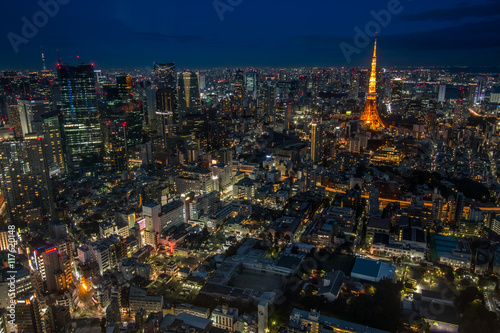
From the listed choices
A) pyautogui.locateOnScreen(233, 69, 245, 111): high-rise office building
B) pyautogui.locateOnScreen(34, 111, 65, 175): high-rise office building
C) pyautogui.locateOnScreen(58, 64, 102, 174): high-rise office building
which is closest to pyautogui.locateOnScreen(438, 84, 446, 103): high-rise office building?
pyautogui.locateOnScreen(233, 69, 245, 111): high-rise office building

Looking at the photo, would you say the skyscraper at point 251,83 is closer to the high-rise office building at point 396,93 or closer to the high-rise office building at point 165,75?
the high-rise office building at point 165,75

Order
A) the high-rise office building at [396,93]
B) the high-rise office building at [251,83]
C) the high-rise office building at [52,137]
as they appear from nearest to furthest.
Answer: the high-rise office building at [52,137] → the high-rise office building at [396,93] → the high-rise office building at [251,83]

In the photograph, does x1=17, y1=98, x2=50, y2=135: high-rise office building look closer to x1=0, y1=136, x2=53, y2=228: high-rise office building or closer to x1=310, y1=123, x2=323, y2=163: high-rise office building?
x1=0, y1=136, x2=53, y2=228: high-rise office building

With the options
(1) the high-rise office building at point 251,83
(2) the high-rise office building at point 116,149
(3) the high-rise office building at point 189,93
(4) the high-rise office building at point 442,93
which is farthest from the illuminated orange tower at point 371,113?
(2) the high-rise office building at point 116,149

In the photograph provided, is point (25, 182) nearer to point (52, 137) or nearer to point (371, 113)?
point (52, 137)

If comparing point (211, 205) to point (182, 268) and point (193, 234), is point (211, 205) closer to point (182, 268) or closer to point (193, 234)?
point (193, 234)

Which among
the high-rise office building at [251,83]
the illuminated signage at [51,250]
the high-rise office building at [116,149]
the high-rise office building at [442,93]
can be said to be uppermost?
the high-rise office building at [251,83]

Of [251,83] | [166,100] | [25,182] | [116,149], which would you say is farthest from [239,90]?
[25,182]
